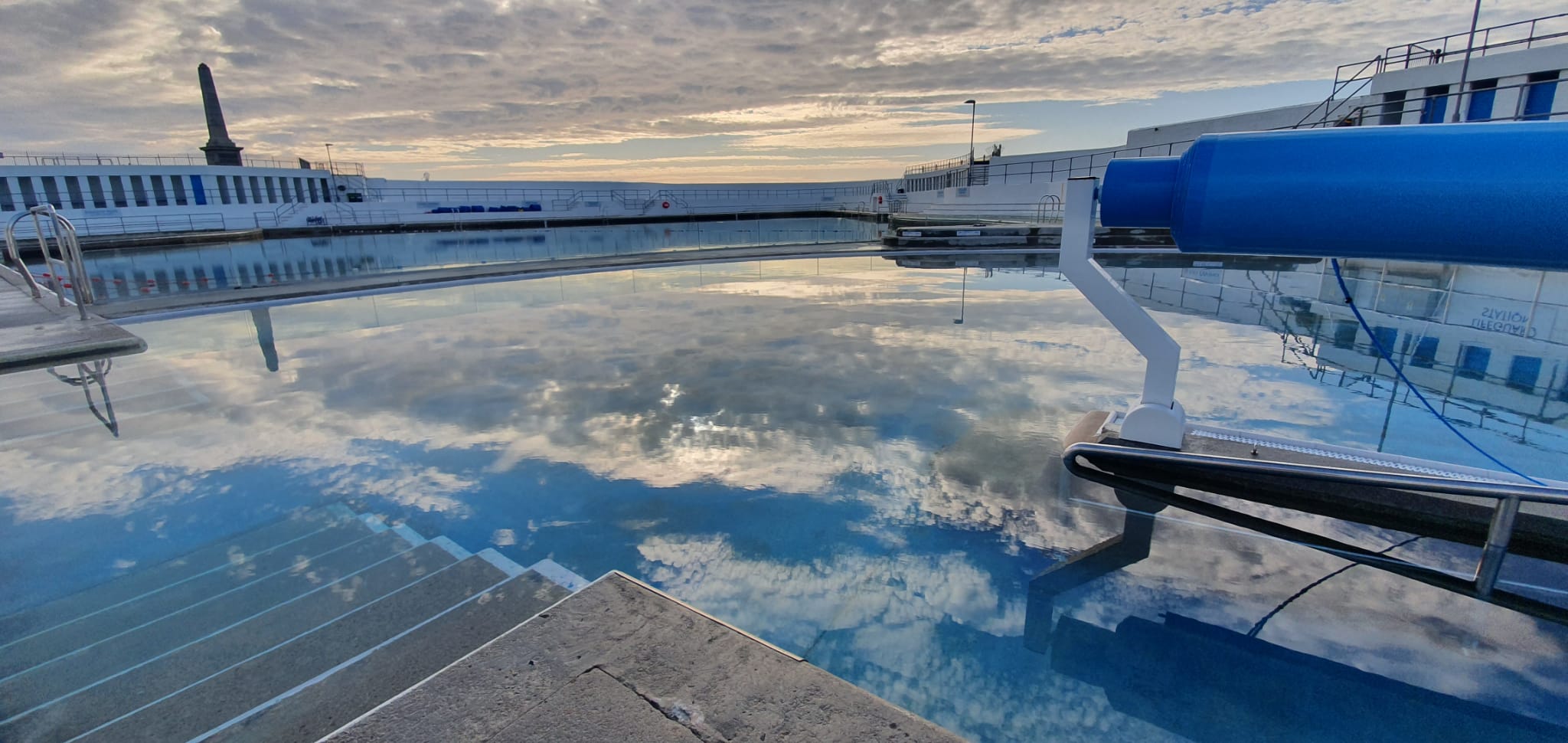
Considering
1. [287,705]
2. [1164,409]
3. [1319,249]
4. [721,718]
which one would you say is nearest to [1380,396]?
[1164,409]

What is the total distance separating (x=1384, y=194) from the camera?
3125 millimetres

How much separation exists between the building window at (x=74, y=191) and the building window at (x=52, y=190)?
1.51 feet

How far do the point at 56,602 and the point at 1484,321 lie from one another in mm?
13969

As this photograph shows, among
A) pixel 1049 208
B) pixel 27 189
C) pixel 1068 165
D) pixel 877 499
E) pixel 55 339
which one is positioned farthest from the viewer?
pixel 27 189

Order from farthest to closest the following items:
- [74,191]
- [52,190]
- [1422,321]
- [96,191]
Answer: [96,191]
[74,191]
[52,190]
[1422,321]

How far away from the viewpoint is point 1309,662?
258 cm

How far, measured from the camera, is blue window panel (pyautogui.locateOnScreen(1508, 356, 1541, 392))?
596cm

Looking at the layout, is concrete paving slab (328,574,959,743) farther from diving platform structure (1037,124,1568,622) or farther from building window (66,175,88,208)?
building window (66,175,88,208)

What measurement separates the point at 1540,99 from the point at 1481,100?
1.40 metres

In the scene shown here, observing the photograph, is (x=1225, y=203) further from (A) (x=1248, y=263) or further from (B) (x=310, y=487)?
(A) (x=1248, y=263)

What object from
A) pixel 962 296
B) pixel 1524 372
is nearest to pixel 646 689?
pixel 1524 372

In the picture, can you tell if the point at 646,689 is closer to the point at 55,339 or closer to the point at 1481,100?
the point at 55,339

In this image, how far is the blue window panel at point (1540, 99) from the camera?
1831 centimetres

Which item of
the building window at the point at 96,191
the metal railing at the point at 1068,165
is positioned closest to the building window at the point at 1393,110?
the metal railing at the point at 1068,165
